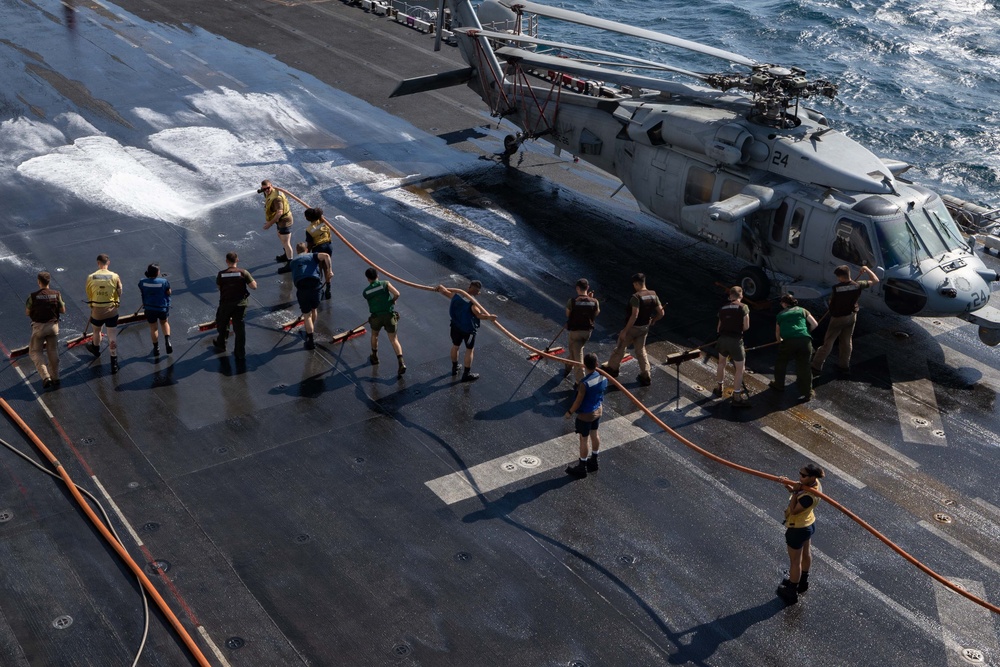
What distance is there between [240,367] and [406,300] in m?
3.63

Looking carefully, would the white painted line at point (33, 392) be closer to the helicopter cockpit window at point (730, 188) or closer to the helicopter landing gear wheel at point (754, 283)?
the helicopter landing gear wheel at point (754, 283)

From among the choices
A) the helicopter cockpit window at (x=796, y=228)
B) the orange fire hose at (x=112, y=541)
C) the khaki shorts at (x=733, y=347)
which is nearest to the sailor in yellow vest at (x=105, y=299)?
the orange fire hose at (x=112, y=541)

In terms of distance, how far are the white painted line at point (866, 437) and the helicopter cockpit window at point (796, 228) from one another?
141 inches

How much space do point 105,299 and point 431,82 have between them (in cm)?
1147

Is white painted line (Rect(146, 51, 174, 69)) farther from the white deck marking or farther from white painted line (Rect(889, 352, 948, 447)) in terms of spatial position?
white painted line (Rect(889, 352, 948, 447))

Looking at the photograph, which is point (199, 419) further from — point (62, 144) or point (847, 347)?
point (62, 144)

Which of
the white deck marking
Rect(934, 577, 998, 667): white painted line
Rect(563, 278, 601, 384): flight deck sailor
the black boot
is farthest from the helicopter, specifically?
the black boot

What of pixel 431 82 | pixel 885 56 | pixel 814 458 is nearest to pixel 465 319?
pixel 814 458

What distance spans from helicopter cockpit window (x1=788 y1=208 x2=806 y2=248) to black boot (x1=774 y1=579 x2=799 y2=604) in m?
7.93

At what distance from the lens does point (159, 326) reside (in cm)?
1702

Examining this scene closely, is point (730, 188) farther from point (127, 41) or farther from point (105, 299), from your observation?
point (127, 41)

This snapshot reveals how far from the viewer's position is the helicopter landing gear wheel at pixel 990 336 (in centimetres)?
1716

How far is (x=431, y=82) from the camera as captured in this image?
972 inches

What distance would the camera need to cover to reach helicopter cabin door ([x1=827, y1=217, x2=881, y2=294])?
17.4m
